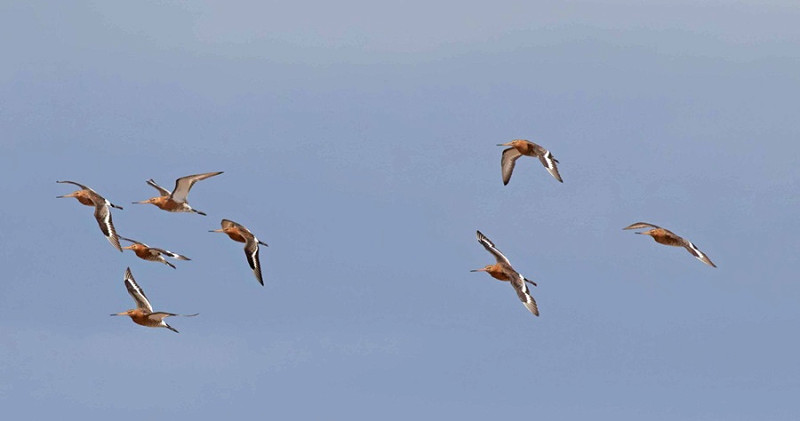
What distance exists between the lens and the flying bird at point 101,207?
1511 inches

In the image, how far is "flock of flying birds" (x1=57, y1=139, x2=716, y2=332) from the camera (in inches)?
1474

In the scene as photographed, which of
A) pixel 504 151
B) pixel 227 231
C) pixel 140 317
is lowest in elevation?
pixel 140 317

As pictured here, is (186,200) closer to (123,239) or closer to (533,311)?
(123,239)

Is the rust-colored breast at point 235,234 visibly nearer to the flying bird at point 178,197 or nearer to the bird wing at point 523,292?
the flying bird at point 178,197

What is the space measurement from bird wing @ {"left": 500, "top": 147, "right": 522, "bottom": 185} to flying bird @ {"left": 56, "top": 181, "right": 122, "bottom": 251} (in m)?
11.5

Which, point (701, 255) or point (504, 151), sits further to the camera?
point (504, 151)

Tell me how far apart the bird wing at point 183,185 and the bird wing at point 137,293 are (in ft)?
9.91

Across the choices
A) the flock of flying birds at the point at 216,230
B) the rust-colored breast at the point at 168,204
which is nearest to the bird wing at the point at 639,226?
the flock of flying birds at the point at 216,230

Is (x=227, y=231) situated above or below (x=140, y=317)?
above

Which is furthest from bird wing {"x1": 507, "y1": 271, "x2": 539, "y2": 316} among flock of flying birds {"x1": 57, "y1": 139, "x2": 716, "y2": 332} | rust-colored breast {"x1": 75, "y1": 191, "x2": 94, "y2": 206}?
rust-colored breast {"x1": 75, "y1": 191, "x2": 94, "y2": 206}

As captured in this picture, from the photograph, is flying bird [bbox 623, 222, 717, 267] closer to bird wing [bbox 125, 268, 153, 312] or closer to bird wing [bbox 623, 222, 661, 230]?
bird wing [bbox 623, 222, 661, 230]

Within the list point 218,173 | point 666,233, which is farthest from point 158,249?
point 666,233

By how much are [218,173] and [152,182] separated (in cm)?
464

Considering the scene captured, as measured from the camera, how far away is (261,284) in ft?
116
